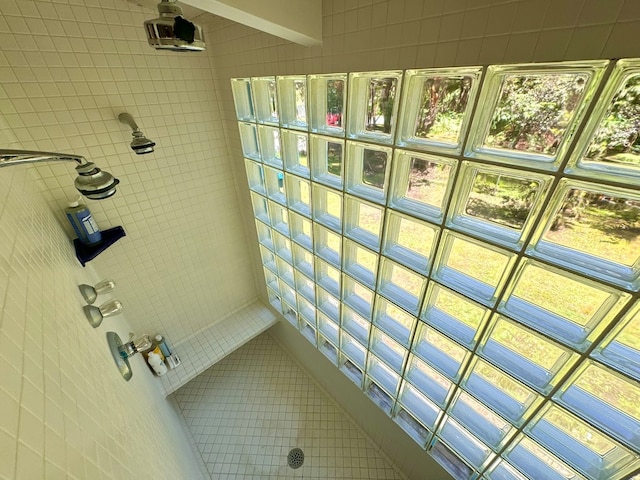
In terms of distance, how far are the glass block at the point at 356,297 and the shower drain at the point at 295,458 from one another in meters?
1.26

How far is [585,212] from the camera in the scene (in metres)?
0.68

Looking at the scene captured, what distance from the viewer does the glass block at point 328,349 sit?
6.33ft

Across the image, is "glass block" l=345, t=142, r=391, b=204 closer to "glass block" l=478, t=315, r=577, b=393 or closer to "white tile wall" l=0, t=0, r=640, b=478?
"white tile wall" l=0, t=0, r=640, b=478

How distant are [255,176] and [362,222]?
2.93 feet

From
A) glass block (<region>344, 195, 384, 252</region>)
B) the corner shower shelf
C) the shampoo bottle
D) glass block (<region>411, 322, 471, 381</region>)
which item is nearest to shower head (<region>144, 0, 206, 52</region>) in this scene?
glass block (<region>344, 195, 384, 252</region>)

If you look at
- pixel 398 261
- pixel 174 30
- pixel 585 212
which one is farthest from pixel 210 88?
pixel 585 212

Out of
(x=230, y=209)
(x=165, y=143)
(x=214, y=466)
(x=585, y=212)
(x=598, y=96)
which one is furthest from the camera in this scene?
(x=230, y=209)

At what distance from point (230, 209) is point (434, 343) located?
5.24 feet

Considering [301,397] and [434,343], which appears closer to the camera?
[434,343]

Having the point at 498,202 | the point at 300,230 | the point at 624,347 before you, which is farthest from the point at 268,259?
the point at 624,347

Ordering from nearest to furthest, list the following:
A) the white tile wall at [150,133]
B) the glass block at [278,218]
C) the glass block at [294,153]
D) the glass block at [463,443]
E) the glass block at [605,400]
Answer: the white tile wall at [150,133], the glass block at [605,400], the glass block at [463,443], the glass block at [294,153], the glass block at [278,218]

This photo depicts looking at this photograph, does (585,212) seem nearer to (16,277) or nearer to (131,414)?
(16,277)

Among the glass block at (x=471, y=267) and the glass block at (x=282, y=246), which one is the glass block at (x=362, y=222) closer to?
the glass block at (x=471, y=267)

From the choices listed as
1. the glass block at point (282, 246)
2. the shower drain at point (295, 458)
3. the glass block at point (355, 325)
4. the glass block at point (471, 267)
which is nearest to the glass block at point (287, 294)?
the glass block at point (282, 246)
